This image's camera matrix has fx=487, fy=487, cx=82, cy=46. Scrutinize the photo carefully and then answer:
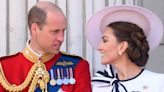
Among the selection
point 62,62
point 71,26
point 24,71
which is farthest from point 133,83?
point 71,26

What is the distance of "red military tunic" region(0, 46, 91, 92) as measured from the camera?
8.13ft

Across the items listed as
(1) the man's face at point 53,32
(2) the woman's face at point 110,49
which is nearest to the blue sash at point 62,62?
(1) the man's face at point 53,32

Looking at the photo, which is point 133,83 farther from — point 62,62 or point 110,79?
point 62,62

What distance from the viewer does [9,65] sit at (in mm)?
2502

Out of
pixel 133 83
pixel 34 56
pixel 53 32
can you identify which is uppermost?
pixel 53 32

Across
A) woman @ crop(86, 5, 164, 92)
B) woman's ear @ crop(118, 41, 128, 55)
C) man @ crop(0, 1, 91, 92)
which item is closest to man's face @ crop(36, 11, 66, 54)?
man @ crop(0, 1, 91, 92)

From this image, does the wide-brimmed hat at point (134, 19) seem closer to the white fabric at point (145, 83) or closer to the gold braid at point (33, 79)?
the white fabric at point (145, 83)

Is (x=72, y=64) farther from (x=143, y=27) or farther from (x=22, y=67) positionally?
(x=143, y=27)

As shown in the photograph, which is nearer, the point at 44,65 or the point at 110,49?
the point at 110,49

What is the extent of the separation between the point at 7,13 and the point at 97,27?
71cm

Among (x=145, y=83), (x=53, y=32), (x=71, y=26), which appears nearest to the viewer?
(x=145, y=83)

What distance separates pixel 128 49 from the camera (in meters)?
2.24

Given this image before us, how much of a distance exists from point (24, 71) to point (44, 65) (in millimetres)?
107

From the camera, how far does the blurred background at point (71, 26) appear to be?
2.87 m
